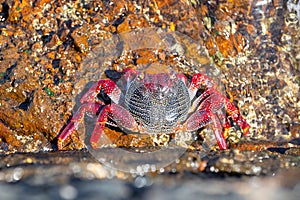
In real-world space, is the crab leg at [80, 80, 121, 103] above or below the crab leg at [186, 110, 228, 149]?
above

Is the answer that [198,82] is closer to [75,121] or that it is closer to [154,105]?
[154,105]

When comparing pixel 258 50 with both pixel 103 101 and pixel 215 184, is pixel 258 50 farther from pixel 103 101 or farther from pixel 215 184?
pixel 215 184

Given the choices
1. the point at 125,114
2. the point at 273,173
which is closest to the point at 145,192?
the point at 273,173

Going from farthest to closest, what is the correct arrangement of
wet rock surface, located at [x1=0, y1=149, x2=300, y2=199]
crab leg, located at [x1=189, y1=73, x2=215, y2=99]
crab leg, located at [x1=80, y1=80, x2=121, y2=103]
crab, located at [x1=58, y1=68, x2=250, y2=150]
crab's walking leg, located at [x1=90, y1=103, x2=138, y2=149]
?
crab leg, located at [x1=189, y1=73, x2=215, y2=99] → crab leg, located at [x1=80, y1=80, x2=121, y2=103] → crab's walking leg, located at [x1=90, y1=103, x2=138, y2=149] → crab, located at [x1=58, y1=68, x2=250, y2=150] → wet rock surface, located at [x1=0, y1=149, x2=300, y2=199]

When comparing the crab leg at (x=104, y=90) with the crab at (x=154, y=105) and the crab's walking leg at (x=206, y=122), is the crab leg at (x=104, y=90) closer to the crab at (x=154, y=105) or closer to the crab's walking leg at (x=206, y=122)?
the crab at (x=154, y=105)

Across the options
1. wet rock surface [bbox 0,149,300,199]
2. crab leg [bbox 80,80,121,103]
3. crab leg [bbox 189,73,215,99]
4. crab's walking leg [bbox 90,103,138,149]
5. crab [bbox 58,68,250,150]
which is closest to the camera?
wet rock surface [bbox 0,149,300,199]

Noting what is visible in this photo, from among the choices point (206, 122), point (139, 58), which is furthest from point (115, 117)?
point (206, 122)

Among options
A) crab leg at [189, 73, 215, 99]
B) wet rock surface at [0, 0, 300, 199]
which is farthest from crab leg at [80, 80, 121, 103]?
crab leg at [189, 73, 215, 99]

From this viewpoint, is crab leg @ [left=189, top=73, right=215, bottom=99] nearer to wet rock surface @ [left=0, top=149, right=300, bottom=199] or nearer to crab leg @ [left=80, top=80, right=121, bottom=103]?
crab leg @ [left=80, top=80, right=121, bottom=103]
